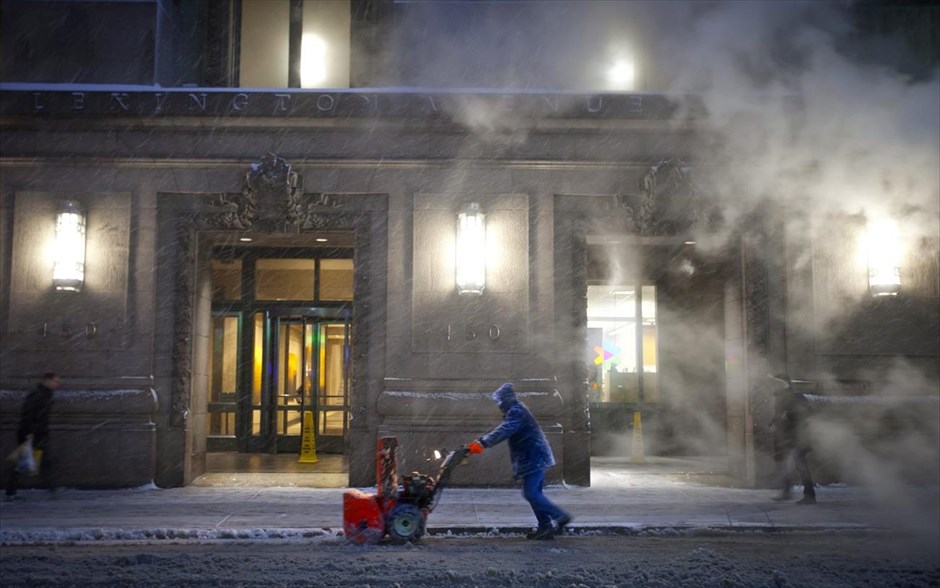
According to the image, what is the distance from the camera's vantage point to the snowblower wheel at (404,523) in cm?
710

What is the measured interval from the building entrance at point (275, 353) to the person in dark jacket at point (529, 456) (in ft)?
23.8

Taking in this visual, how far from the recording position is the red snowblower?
23.3ft

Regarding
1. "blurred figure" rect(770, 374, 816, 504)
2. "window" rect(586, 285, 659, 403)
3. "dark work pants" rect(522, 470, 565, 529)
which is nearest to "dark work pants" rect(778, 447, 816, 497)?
"blurred figure" rect(770, 374, 816, 504)

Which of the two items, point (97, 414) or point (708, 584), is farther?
point (97, 414)

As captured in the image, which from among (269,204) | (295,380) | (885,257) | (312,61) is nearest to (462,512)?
(269,204)

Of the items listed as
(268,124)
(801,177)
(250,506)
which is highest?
(268,124)

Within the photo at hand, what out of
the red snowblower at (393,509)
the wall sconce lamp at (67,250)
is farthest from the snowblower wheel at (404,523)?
the wall sconce lamp at (67,250)

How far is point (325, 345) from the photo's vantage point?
14648 mm

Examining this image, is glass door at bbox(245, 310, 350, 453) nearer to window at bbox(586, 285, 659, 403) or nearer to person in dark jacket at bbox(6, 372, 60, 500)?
window at bbox(586, 285, 659, 403)

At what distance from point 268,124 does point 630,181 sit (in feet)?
14.9

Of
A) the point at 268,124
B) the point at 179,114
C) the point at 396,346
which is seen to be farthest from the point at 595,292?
the point at 179,114

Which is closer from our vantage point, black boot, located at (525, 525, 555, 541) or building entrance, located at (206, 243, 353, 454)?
black boot, located at (525, 525, 555, 541)

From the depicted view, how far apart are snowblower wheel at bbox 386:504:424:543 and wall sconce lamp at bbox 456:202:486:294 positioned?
3.82 meters

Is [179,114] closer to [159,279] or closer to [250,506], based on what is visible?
[159,279]
